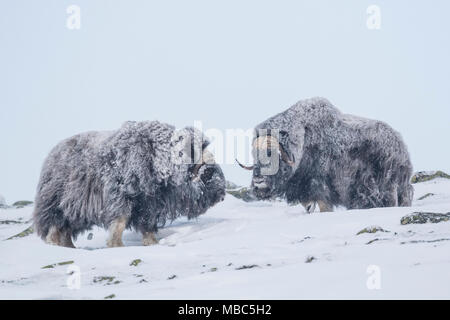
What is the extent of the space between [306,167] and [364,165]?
0.78 meters

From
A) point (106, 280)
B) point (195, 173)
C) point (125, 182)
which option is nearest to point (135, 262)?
point (106, 280)

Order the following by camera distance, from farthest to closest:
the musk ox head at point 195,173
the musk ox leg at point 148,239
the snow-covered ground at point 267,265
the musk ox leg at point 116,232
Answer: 1. the musk ox head at point 195,173
2. the musk ox leg at point 148,239
3. the musk ox leg at point 116,232
4. the snow-covered ground at point 267,265

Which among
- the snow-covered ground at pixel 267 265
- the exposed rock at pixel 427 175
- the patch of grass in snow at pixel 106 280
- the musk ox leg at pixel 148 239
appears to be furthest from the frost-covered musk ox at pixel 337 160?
the patch of grass in snow at pixel 106 280

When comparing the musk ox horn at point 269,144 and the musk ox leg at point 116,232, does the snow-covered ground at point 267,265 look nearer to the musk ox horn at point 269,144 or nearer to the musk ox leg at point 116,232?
the musk ox leg at point 116,232

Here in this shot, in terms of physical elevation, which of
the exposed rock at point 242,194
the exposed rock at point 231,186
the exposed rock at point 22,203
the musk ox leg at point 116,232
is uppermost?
the musk ox leg at point 116,232

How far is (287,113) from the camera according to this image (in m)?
9.22

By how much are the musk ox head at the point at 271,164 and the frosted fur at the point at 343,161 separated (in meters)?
0.02

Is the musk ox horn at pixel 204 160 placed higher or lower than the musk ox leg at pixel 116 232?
higher

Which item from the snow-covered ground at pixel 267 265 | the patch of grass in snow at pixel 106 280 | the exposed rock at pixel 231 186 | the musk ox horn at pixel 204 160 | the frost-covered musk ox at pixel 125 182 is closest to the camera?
the snow-covered ground at pixel 267 265

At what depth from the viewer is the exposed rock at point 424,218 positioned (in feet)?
20.3

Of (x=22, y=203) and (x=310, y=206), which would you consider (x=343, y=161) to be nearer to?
(x=310, y=206)

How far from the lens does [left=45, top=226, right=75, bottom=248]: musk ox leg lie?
871 centimetres

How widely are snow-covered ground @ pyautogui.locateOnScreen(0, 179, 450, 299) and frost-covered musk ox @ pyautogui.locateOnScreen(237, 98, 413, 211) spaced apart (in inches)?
50.4

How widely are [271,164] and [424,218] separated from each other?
321 centimetres
